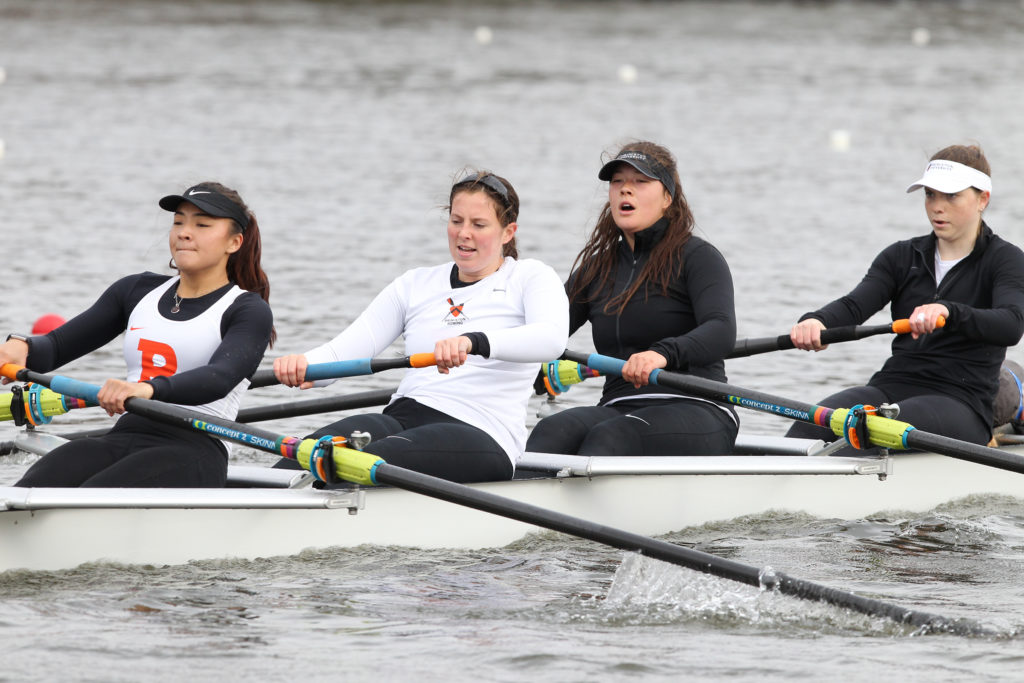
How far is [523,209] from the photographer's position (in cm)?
1686

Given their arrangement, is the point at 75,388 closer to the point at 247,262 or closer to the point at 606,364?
the point at 247,262

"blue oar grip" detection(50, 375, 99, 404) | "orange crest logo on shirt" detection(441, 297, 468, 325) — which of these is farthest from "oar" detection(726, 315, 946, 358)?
"blue oar grip" detection(50, 375, 99, 404)

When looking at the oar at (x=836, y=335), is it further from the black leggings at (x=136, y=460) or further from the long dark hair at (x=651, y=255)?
the black leggings at (x=136, y=460)

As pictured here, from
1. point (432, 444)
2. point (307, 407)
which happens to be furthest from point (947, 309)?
point (307, 407)

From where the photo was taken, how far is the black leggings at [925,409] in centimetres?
686

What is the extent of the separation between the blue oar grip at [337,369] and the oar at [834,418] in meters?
1.07

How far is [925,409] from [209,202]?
319cm

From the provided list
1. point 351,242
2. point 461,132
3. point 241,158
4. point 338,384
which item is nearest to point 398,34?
point 461,132

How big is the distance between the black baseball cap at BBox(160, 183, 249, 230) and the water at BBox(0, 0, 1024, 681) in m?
1.27

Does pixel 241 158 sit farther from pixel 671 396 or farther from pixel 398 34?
pixel 398 34

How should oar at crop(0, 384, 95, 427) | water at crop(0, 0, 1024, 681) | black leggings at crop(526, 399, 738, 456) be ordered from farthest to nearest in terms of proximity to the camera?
black leggings at crop(526, 399, 738, 456), oar at crop(0, 384, 95, 427), water at crop(0, 0, 1024, 681)

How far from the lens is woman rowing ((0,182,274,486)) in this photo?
18.4 feet

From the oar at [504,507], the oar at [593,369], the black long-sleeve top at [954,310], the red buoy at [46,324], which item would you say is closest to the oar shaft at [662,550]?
the oar at [504,507]

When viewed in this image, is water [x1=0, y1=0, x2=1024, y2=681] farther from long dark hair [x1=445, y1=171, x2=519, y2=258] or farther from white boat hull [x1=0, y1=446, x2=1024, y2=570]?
long dark hair [x1=445, y1=171, x2=519, y2=258]
